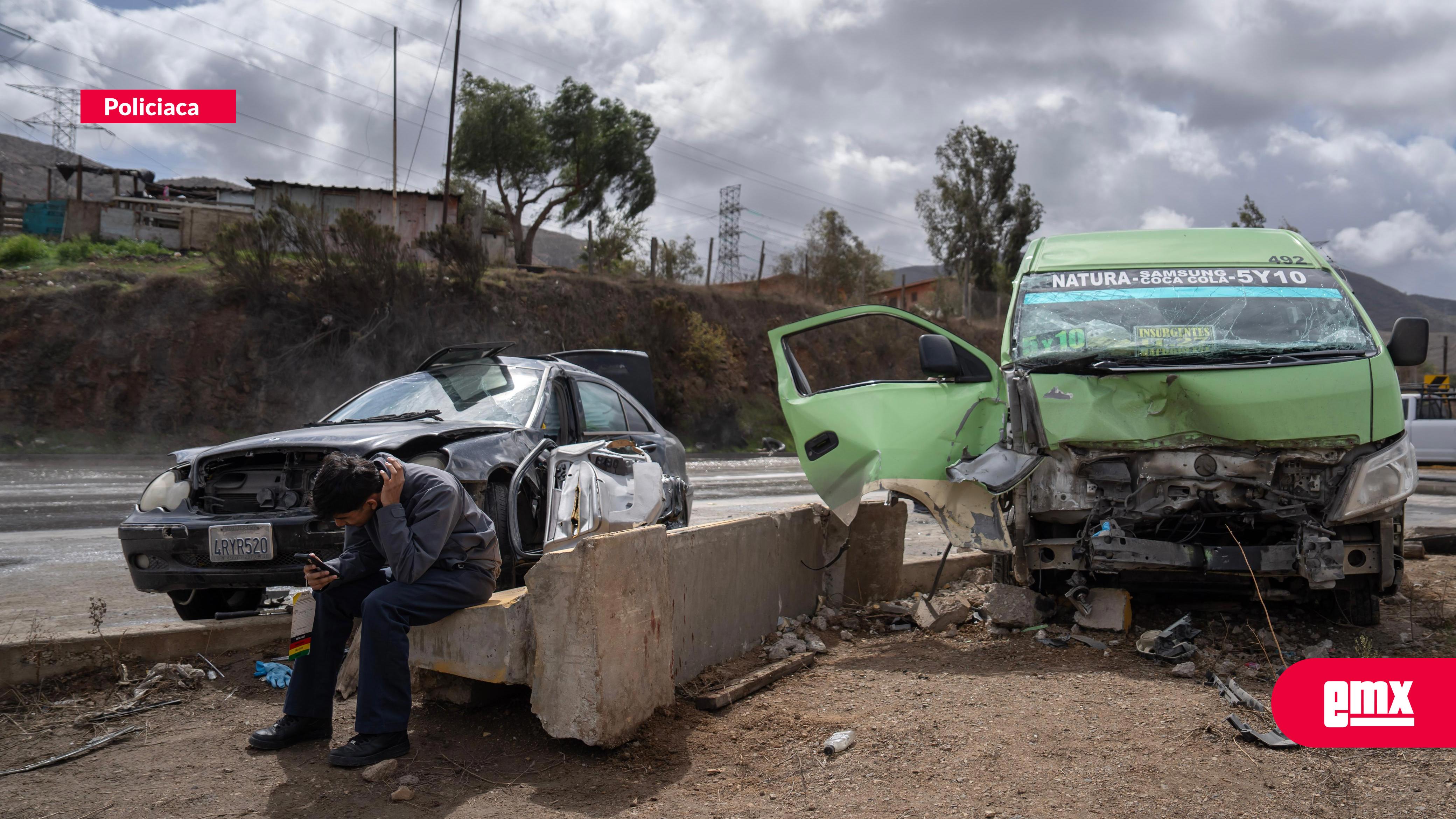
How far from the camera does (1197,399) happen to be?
4992mm

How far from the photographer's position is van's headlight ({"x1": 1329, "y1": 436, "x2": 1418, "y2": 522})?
4.85m

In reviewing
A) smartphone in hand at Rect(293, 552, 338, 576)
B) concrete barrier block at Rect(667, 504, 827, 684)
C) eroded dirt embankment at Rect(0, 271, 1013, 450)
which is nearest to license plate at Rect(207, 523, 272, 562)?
smartphone in hand at Rect(293, 552, 338, 576)

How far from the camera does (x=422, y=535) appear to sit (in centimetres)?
386

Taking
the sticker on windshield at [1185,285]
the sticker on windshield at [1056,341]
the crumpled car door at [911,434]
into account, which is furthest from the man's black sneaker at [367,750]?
the sticker on windshield at [1185,285]

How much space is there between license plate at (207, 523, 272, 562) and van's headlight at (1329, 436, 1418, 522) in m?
5.38

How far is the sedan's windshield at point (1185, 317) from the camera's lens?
17.4ft

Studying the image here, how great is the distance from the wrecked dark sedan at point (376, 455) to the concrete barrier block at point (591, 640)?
1.16 meters

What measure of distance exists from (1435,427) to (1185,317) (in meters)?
16.9

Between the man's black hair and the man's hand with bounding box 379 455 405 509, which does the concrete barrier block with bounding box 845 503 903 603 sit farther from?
the man's black hair

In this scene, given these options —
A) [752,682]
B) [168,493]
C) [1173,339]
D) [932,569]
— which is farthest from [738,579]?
[168,493]

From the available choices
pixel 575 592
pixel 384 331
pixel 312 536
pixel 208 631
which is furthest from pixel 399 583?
pixel 384 331

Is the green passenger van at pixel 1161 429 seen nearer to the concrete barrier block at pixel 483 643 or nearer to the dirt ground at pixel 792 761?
the dirt ground at pixel 792 761

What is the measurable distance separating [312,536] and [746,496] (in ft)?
31.3

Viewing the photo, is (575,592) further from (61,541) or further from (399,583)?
(61,541)
